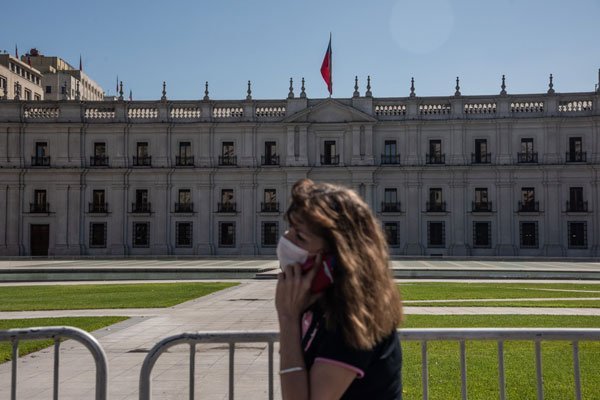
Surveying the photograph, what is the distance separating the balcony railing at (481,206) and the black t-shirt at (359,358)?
4660 centimetres

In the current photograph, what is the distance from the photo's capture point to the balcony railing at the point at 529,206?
154ft

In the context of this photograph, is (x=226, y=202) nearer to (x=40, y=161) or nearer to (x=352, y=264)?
(x=40, y=161)

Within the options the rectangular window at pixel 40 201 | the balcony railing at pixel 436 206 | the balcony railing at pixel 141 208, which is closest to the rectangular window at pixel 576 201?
the balcony railing at pixel 436 206

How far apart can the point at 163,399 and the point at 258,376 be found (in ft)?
5.07

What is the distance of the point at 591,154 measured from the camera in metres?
46.7

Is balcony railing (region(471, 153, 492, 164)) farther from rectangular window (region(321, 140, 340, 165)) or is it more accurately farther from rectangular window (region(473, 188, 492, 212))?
rectangular window (region(321, 140, 340, 165))

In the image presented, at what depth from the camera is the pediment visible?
48.7m

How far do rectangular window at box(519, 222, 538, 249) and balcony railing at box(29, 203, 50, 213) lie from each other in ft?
118

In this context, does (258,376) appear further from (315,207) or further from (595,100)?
(595,100)

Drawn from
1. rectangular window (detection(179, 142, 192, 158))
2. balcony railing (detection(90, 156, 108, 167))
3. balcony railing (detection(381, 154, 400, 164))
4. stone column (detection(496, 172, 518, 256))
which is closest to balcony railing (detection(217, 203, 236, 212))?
→ rectangular window (detection(179, 142, 192, 158))

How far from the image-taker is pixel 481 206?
1874 inches

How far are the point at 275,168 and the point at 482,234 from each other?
1644 cm

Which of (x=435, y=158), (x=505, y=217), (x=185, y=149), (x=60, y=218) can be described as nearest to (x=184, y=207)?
(x=185, y=149)

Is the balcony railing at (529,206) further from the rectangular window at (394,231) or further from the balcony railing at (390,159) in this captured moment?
the balcony railing at (390,159)
